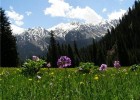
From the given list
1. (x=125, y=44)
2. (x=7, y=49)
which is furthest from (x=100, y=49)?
(x=7, y=49)

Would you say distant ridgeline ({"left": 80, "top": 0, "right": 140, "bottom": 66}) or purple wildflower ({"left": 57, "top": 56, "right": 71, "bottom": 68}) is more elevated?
distant ridgeline ({"left": 80, "top": 0, "right": 140, "bottom": 66})

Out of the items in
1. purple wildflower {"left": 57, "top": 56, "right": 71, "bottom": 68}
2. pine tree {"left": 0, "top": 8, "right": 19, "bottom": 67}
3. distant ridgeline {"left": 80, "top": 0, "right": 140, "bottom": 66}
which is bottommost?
purple wildflower {"left": 57, "top": 56, "right": 71, "bottom": 68}

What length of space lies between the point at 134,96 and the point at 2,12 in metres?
75.7

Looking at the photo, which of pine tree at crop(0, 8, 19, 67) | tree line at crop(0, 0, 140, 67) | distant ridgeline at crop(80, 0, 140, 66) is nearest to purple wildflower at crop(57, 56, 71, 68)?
tree line at crop(0, 0, 140, 67)

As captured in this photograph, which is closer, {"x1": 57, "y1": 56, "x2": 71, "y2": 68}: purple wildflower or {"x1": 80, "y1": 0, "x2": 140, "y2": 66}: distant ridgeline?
{"x1": 57, "y1": 56, "x2": 71, "y2": 68}: purple wildflower

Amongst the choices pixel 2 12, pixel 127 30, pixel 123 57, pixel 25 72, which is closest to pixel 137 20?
pixel 127 30

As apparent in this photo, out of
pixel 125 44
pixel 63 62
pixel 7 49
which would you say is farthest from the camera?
pixel 125 44

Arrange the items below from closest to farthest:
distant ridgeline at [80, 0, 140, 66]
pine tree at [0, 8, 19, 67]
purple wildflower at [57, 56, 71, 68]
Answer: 1. purple wildflower at [57, 56, 71, 68]
2. pine tree at [0, 8, 19, 67]
3. distant ridgeline at [80, 0, 140, 66]

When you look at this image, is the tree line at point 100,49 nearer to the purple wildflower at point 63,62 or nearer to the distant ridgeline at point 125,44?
the distant ridgeline at point 125,44

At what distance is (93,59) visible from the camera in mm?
161000

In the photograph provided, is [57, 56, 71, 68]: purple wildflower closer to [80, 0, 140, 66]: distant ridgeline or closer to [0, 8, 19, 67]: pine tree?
[0, 8, 19, 67]: pine tree

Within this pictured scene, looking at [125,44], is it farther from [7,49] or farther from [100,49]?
[7,49]

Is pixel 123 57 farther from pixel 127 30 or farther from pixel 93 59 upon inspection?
pixel 127 30

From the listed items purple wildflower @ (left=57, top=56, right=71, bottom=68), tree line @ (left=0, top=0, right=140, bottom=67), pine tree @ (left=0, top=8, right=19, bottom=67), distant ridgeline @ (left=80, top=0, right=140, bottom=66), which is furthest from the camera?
distant ridgeline @ (left=80, top=0, right=140, bottom=66)
